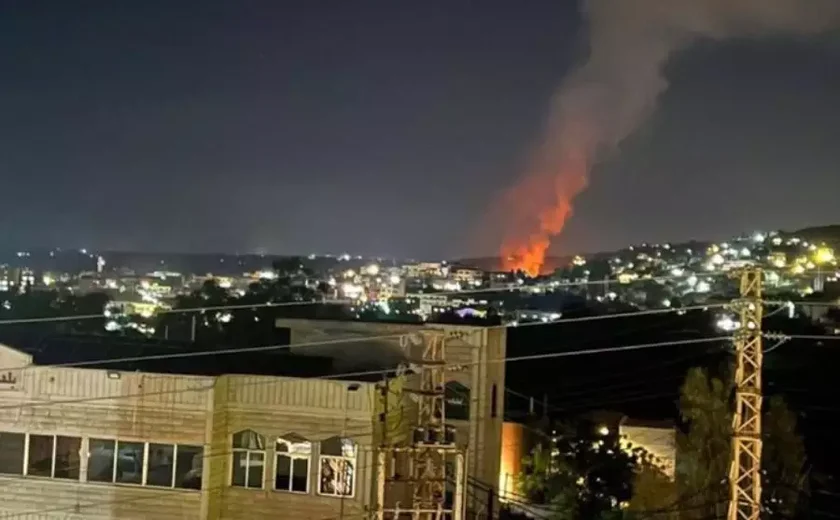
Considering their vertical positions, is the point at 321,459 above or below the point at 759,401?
below

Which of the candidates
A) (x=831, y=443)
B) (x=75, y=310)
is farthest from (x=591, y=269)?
(x=831, y=443)

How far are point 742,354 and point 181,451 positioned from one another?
8.81 meters

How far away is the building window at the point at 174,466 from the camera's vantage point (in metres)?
15.2

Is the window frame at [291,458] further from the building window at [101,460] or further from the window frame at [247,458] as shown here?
the building window at [101,460]

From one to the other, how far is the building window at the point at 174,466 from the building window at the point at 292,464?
1.18m

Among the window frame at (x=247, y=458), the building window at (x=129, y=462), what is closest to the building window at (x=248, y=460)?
the window frame at (x=247, y=458)

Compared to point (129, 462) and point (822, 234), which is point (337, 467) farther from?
point (822, 234)

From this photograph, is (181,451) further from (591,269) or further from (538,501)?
(591,269)

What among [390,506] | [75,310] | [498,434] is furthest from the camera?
[75,310]

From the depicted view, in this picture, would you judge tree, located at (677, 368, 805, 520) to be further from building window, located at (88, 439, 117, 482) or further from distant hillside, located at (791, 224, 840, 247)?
distant hillside, located at (791, 224, 840, 247)

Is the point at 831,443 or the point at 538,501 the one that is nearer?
the point at 538,501

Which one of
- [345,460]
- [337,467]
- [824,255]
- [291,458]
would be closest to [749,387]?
[345,460]

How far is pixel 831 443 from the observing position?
31297mm

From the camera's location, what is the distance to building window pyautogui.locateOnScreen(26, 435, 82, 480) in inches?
612
